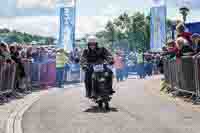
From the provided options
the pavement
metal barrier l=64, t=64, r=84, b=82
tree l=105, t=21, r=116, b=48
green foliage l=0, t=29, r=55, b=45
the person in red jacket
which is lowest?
the pavement

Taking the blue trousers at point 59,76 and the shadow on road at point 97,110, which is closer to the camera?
the shadow on road at point 97,110

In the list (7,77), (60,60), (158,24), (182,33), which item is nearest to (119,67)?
(60,60)

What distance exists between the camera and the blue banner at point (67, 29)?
3444 centimetres

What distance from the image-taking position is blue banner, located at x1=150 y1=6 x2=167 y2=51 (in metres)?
37.9

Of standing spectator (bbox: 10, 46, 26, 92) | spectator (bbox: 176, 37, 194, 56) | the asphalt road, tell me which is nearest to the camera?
the asphalt road

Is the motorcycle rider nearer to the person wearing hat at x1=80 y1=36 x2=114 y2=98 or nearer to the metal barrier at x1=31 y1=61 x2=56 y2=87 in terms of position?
the person wearing hat at x1=80 y1=36 x2=114 y2=98

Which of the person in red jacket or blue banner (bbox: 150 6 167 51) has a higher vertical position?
blue banner (bbox: 150 6 167 51)

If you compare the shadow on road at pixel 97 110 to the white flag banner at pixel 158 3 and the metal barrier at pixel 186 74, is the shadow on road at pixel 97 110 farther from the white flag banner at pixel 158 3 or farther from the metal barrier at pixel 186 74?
the white flag banner at pixel 158 3

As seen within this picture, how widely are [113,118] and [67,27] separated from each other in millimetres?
23719

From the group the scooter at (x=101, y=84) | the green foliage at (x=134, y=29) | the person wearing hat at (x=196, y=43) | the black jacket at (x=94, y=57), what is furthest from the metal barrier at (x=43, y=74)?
the green foliage at (x=134, y=29)

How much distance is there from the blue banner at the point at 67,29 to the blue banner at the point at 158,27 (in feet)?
22.8

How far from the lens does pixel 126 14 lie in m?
75.7

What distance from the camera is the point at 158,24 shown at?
38281 mm

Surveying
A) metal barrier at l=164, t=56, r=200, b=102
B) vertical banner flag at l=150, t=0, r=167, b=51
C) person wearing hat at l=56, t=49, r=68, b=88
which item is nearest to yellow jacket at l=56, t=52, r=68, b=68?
person wearing hat at l=56, t=49, r=68, b=88
